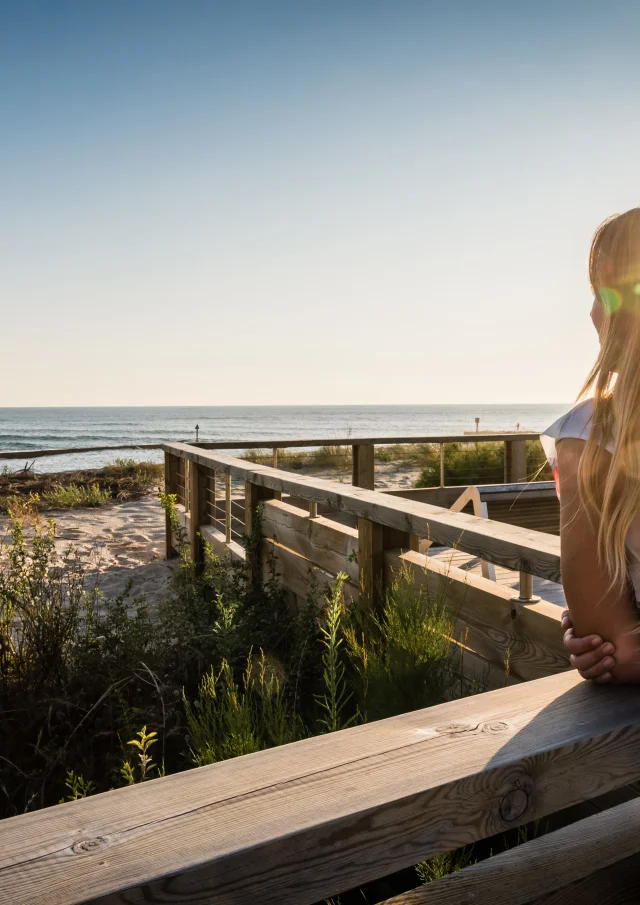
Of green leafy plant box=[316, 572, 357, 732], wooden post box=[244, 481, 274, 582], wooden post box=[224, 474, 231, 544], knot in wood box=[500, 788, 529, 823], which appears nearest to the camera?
knot in wood box=[500, 788, 529, 823]

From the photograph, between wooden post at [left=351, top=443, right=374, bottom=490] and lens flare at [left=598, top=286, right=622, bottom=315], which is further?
wooden post at [left=351, top=443, right=374, bottom=490]

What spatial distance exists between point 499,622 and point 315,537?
4.78 feet

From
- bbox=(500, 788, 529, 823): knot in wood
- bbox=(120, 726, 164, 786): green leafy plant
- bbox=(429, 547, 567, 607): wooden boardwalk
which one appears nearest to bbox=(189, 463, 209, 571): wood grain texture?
bbox=(429, 547, 567, 607): wooden boardwalk

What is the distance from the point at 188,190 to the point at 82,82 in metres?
4.24

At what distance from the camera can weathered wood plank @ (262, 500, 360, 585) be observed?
292cm

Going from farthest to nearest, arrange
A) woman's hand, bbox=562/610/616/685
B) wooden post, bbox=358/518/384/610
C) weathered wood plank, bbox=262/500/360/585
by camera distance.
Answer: weathered wood plank, bbox=262/500/360/585
wooden post, bbox=358/518/384/610
woman's hand, bbox=562/610/616/685

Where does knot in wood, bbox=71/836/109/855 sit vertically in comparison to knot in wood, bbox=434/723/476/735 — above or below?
above

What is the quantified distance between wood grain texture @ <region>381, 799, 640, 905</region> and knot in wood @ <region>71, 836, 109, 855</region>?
38 centimetres

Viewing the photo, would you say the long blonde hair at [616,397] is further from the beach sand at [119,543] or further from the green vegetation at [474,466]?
the green vegetation at [474,466]

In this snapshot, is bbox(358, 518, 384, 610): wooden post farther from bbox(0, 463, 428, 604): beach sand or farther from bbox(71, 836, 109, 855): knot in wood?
bbox(71, 836, 109, 855): knot in wood

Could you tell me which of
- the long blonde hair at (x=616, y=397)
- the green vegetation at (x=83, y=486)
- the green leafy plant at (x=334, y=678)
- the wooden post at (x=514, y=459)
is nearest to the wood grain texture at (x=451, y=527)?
the green leafy plant at (x=334, y=678)

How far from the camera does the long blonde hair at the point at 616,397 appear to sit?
101cm

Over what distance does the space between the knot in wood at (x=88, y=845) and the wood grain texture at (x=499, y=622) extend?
4.86ft

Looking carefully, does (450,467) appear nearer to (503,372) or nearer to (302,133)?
(302,133)
